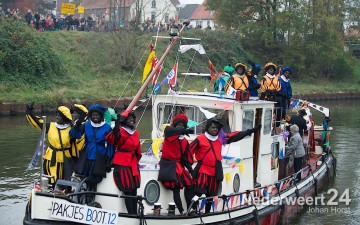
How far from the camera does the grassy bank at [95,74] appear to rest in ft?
113

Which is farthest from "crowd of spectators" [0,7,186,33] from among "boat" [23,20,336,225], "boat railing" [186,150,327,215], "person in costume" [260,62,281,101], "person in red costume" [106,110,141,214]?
"person in red costume" [106,110,141,214]

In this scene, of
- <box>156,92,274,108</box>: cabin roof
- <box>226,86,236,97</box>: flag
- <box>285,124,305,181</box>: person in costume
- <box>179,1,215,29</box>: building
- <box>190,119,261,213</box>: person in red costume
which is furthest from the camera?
<box>179,1,215,29</box>: building

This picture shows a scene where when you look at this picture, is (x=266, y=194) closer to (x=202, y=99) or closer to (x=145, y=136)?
(x=202, y=99)

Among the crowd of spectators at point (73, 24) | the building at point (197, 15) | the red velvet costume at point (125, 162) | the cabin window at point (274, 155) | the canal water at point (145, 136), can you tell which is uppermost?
the building at point (197, 15)

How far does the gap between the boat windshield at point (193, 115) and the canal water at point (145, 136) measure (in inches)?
142

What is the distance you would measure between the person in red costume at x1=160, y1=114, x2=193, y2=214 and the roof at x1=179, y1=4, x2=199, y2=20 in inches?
3433

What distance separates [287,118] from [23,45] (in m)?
23.7

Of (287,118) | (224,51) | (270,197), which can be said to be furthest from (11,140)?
(224,51)

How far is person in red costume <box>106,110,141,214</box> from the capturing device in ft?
34.8

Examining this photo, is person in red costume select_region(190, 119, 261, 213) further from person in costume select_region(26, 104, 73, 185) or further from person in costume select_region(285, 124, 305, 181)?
person in costume select_region(285, 124, 305, 181)

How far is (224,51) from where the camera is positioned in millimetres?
53062

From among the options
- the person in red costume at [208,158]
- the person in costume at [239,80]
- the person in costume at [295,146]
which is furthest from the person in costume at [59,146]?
the person in costume at [295,146]

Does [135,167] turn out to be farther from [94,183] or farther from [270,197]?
[270,197]

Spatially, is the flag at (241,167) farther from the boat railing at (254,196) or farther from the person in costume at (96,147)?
the person in costume at (96,147)
